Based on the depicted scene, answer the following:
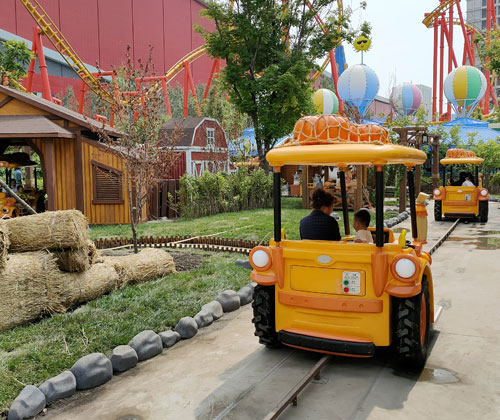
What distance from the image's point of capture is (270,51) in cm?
2298

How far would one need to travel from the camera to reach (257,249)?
17.2ft

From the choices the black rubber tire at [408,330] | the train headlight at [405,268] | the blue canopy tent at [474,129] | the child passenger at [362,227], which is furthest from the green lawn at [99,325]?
the blue canopy tent at [474,129]

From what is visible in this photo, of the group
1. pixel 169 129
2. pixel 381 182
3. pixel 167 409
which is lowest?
pixel 167 409

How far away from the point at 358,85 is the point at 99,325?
121ft

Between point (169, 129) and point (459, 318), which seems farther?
point (169, 129)

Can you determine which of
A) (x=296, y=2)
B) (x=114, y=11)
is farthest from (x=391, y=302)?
(x=114, y=11)

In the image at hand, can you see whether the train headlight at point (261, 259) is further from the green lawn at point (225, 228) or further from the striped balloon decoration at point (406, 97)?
the striped balloon decoration at point (406, 97)

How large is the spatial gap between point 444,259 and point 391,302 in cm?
655

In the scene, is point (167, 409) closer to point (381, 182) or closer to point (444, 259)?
point (381, 182)

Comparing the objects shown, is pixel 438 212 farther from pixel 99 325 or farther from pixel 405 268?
Result: pixel 99 325

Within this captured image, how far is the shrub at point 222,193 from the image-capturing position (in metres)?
18.1

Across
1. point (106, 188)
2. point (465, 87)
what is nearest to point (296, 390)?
point (106, 188)

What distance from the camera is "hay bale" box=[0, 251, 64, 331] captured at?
5855 millimetres

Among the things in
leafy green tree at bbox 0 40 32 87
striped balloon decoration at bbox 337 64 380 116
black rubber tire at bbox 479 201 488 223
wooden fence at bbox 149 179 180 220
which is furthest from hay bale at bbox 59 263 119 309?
striped balloon decoration at bbox 337 64 380 116
